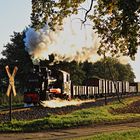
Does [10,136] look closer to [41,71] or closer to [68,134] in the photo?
[68,134]

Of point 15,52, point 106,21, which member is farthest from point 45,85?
point 15,52

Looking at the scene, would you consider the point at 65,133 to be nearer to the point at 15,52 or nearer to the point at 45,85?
the point at 45,85

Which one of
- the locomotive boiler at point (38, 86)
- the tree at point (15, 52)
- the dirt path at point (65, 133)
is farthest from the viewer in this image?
the tree at point (15, 52)

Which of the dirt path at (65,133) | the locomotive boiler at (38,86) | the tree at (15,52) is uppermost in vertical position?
the tree at (15,52)

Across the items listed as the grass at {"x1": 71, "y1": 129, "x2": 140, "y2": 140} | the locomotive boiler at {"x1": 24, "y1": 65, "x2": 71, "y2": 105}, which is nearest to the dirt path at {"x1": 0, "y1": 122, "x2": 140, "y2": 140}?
the grass at {"x1": 71, "y1": 129, "x2": 140, "y2": 140}

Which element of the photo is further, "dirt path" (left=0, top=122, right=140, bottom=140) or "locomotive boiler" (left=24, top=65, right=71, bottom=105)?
"locomotive boiler" (left=24, top=65, right=71, bottom=105)

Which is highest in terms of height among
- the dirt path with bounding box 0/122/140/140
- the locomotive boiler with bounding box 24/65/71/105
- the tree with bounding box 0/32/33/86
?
the tree with bounding box 0/32/33/86

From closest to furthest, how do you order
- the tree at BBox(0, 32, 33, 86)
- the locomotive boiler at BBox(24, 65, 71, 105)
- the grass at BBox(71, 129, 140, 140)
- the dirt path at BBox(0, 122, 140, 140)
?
the grass at BBox(71, 129, 140, 140)
the dirt path at BBox(0, 122, 140, 140)
the locomotive boiler at BBox(24, 65, 71, 105)
the tree at BBox(0, 32, 33, 86)

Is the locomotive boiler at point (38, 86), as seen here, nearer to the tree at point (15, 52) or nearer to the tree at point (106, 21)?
the tree at point (106, 21)

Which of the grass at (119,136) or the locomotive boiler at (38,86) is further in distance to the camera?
the locomotive boiler at (38,86)

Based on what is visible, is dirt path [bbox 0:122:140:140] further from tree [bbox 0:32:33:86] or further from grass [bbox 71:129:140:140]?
tree [bbox 0:32:33:86]

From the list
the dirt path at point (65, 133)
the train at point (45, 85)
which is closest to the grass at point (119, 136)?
the dirt path at point (65, 133)

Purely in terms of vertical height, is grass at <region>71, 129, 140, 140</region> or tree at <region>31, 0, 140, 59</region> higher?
tree at <region>31, 0, 140, 59</region>

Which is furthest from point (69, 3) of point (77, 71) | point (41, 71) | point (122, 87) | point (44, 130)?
point (77, 71)
